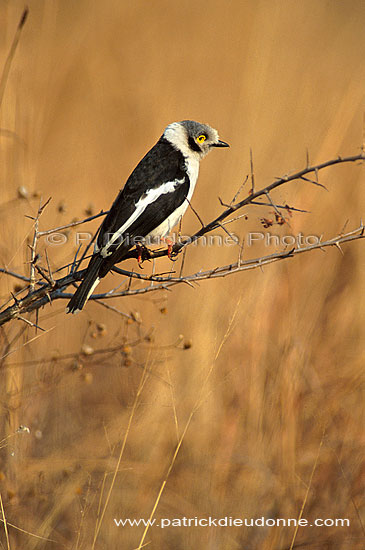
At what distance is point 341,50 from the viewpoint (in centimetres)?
635

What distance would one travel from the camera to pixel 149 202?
10.5 ft

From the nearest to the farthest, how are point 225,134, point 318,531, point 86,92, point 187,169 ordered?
point 318,531 < point 187,169 < point 225,134 < point 86,92

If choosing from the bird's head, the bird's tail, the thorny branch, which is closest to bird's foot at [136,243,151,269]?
the bird's tail

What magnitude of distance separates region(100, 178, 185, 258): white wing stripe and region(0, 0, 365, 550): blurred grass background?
0.47 meters

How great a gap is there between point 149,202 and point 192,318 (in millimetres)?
1124

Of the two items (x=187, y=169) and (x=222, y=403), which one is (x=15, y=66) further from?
(x=222, y=403)

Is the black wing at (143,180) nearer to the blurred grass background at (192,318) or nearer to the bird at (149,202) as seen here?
the bird at (149,202)

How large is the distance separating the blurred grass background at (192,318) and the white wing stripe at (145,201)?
468 millimetres

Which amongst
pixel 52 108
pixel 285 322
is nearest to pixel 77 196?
pixel 52 108

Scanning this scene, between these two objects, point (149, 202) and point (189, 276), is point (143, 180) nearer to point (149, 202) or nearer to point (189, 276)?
point (149, 202)

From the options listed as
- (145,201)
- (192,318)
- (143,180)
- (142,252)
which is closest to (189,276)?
(142,252)

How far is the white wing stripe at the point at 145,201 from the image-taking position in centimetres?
296

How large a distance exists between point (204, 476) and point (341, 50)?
205 inches

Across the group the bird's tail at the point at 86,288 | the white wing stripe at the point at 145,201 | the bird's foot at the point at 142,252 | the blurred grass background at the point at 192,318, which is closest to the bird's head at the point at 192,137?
the white wing stripe at the point at 145,201
